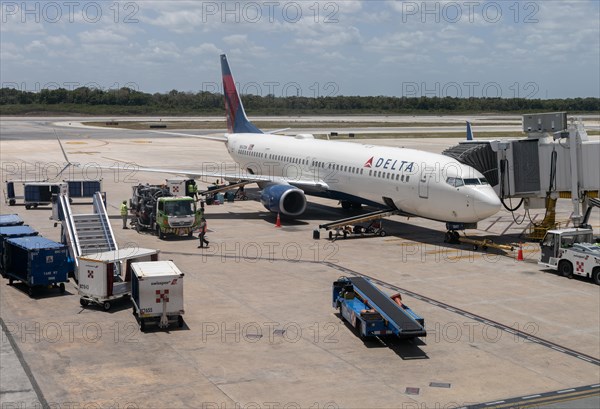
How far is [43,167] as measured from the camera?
78.2 metres

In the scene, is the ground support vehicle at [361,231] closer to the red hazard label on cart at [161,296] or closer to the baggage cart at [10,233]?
the baggage cart at [10,233]

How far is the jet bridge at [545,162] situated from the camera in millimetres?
38188

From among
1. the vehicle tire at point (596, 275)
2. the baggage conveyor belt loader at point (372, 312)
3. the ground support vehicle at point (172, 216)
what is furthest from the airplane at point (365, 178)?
the baggage conveyor belt loader at point (372, 312)

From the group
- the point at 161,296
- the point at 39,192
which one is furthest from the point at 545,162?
the point at 39,192

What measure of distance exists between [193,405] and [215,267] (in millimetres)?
15515

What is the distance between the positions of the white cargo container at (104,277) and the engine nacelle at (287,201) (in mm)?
16940

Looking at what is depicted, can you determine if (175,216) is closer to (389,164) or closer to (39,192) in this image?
(389,164)

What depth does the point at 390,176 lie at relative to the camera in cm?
4031

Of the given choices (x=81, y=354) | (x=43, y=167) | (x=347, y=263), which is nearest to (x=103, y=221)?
(x=347, y=263)

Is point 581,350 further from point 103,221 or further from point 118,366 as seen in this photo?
point 103,221

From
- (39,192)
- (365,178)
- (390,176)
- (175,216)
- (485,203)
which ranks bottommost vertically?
(175,216)

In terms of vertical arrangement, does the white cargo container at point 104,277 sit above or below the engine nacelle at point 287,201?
below

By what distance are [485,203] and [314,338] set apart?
15.1 metres

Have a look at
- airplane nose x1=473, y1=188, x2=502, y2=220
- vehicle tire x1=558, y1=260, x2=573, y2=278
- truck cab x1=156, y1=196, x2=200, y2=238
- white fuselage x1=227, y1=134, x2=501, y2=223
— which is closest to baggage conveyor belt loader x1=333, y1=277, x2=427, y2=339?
vehicle tire x1=558, y1=260, x2=573, y2=278
